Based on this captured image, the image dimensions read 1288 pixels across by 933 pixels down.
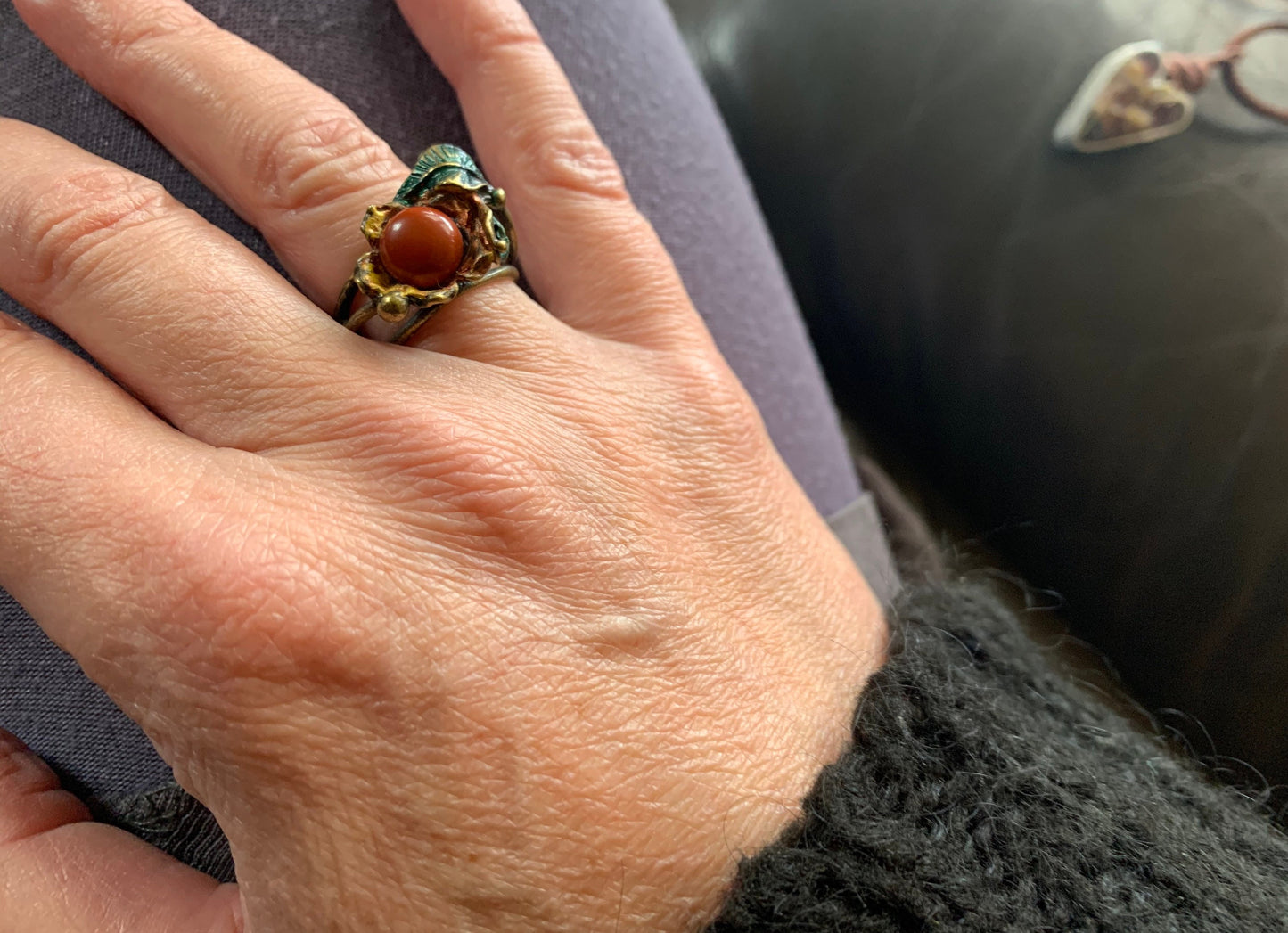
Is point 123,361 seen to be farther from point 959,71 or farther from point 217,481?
point 959,71

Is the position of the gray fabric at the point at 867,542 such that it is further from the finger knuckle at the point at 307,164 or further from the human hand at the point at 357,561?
the finger knuckle at the point at 307,164

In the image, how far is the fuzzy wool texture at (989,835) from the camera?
50cm

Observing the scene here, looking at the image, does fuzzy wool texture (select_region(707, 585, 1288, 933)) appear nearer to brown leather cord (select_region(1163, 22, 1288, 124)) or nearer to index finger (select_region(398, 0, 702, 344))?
index finger (select_region(398, 0, 702, 344))

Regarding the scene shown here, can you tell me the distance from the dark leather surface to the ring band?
0.55 meters

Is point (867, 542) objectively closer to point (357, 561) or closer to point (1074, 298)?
Answer: point (1074, 298)

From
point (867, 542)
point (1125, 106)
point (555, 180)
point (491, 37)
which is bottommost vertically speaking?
point (867, 542)

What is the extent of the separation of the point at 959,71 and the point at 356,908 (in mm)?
962

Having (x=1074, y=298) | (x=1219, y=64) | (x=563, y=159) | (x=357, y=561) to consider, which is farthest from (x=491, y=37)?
(x=1219, y=64)

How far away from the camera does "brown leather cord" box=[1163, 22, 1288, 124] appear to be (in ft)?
2.79

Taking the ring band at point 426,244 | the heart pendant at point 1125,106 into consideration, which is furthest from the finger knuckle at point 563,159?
the heart pendant at point 1125,106

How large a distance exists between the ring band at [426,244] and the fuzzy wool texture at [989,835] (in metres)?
0.41

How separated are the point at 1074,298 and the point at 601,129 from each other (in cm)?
50

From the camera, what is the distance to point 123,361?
57cm

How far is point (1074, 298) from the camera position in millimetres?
860
